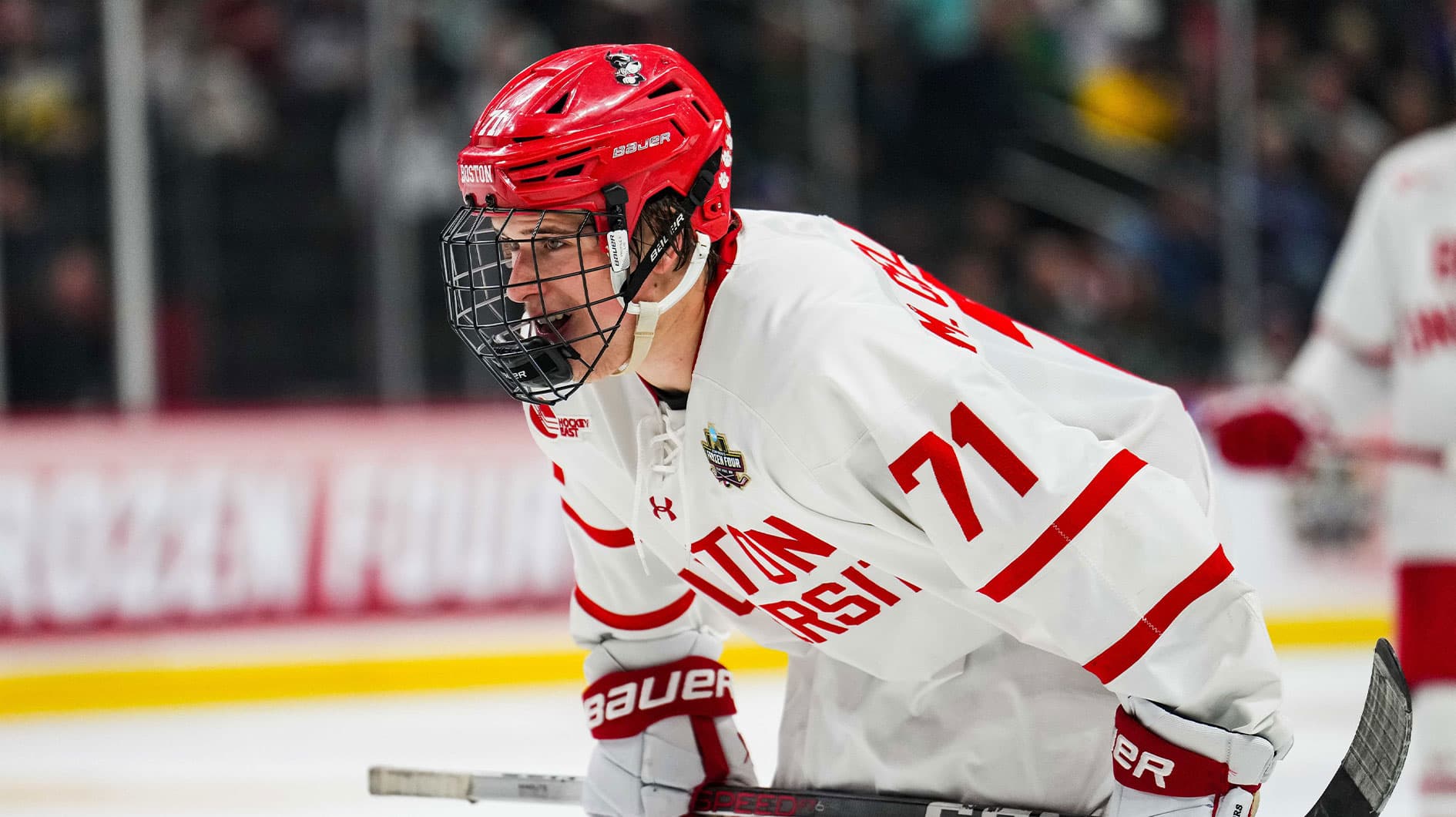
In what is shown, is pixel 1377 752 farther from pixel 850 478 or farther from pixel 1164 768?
pixel 850 478

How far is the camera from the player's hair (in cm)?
167

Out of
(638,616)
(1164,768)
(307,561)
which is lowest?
(307,561)

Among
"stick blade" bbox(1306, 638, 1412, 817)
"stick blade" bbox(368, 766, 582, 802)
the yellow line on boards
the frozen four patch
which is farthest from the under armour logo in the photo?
the yellow line on boards

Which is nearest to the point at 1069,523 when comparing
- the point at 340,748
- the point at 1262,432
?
the point at 1262,432

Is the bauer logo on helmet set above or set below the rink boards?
above

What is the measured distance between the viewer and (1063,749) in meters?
1.82

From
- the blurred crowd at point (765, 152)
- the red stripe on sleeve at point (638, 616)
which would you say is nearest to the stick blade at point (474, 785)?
the red stripe on sleeve at point (638, 616)

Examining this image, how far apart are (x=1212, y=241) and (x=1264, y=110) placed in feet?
1.75

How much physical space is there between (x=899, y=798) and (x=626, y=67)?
88 cm

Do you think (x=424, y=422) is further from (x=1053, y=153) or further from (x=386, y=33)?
(x=1053, y=153)

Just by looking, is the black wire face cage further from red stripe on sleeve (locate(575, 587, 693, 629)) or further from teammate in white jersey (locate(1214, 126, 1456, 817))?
teammate in white jersey (locate(1214, 126, 1456, 817))

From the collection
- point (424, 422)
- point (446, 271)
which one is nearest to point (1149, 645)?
point (446, 271)

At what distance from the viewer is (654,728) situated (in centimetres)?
208

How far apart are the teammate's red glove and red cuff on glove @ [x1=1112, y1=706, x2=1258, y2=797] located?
1.32 meters
